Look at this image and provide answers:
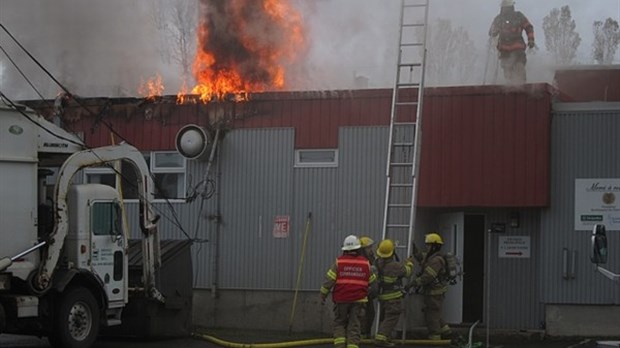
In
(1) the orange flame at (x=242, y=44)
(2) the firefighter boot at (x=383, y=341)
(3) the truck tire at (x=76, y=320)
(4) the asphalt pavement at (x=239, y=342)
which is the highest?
(1) the orange flame at (x=242, y=44)

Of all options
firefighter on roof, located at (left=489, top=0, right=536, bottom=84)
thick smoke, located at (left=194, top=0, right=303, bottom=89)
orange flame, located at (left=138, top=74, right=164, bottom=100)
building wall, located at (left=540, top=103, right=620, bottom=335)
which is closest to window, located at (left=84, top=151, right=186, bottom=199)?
orange flame, located at (left=138, top=74, right=164, bottom=100)

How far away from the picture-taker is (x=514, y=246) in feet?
49.4

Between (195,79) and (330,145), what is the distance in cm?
314

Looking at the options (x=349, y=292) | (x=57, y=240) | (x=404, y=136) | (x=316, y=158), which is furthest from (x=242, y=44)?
(x=349, y=292)

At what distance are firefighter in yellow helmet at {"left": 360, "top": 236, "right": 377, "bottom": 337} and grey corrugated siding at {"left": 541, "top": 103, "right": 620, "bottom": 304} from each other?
286 cm

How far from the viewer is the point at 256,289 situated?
16.0m

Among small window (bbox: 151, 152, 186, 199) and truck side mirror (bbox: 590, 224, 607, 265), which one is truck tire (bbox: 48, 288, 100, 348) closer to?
small window (bbox: 151, 152, 186, 199)

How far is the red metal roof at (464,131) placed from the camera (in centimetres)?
1464

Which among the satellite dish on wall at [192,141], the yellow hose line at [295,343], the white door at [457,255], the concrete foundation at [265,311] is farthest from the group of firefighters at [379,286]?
the satellite dish on wall at [192,141]

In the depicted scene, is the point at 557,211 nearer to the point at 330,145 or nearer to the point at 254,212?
the point at 330,145

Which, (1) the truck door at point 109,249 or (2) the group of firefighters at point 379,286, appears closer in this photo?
(2) the group of firefighters at point 379,286

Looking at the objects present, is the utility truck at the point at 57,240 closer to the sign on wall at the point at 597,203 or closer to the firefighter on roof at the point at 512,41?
the sign on wall at the point at 597,203

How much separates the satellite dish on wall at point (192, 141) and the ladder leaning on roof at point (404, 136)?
3.41 meters

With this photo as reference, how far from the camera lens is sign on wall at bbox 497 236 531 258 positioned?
591 inches
